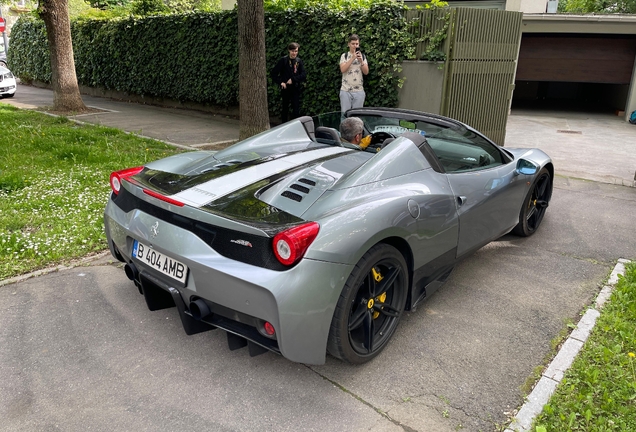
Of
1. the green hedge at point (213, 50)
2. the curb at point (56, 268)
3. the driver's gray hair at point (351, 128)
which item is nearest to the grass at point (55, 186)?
the curb at point (56, 268)

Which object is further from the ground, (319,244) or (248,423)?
(319,244)

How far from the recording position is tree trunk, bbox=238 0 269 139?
7.73 meters

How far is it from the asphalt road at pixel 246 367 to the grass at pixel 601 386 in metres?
0.21

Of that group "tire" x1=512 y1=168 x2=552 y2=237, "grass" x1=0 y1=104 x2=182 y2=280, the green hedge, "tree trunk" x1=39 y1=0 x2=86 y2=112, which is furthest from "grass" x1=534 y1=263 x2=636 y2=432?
"tree trunk" x1=39 y1=0 x2=86 y2=112

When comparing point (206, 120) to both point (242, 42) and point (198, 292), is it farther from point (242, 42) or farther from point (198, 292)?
point (198, 292)

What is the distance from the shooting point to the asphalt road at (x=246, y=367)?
8.00ft

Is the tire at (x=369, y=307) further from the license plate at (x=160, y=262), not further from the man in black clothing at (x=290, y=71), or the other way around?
the man in black clothing at (x=290, y=71)

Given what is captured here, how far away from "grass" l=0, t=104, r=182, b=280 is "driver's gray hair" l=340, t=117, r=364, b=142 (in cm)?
233

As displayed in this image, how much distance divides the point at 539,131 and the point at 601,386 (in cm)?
1116

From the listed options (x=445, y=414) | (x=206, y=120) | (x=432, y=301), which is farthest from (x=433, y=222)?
(x=206, y=120)

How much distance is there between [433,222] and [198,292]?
146cm

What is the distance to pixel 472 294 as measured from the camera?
377 cm

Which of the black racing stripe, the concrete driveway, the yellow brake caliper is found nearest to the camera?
the concrete driveway

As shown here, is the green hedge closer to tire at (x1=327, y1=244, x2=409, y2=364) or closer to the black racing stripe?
the black racing stripe
